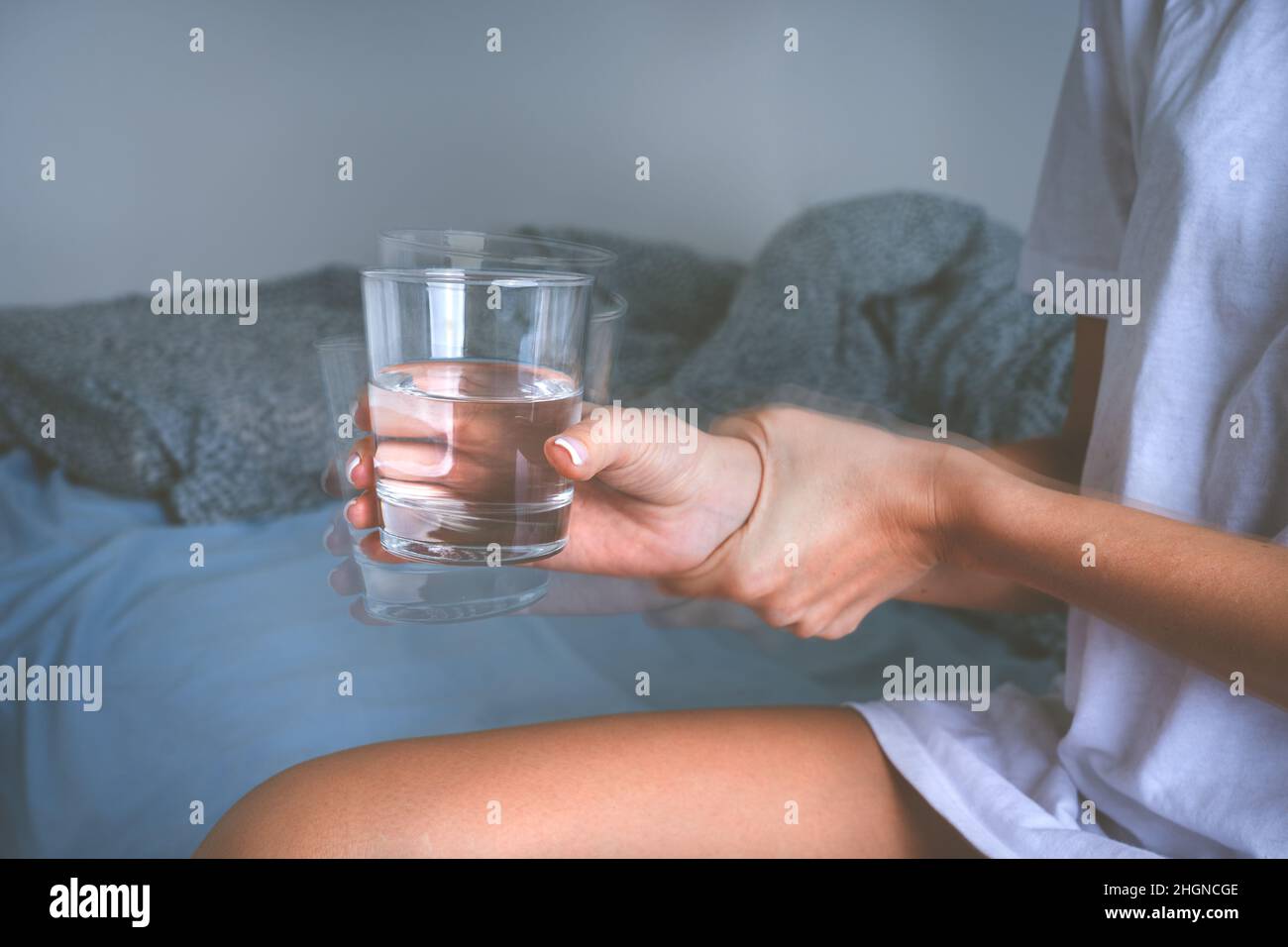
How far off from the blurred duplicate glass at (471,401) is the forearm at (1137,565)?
23 cm

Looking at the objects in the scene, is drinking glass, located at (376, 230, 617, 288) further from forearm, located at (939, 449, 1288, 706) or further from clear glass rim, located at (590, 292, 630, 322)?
forearm, located at (939, 449, 1288, 706)

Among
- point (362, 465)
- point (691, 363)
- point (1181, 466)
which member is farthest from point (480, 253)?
point (691, 363)

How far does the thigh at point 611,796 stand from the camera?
42cm

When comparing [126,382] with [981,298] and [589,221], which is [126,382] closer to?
[589,221]

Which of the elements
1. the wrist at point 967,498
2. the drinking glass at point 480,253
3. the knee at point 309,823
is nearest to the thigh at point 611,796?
the knee at point 309,823

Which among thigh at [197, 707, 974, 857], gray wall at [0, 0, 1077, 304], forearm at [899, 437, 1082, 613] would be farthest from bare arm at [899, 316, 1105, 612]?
gray wall at [0, 0, 1077, 304]

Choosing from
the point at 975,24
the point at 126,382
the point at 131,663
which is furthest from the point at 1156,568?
the point at 975,24

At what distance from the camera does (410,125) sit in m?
1.48

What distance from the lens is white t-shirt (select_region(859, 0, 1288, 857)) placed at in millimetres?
427

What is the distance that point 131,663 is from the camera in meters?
0.71

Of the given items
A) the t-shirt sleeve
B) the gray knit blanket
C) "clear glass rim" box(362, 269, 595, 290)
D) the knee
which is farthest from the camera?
the gray knit blanket

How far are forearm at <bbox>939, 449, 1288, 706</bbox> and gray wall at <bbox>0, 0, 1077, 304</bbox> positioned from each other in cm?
93

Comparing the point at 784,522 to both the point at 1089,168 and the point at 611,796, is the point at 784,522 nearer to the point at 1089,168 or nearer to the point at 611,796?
the point at 611,796
